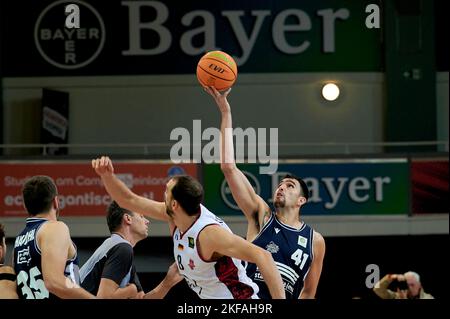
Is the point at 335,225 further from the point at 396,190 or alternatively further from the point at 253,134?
the point at 253,134

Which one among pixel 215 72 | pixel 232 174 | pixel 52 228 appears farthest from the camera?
pixel 215 72

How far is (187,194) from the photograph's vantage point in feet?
17.6

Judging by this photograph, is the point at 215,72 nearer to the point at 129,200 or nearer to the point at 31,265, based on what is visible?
the point at 129,200

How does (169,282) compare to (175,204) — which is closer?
(175,204)

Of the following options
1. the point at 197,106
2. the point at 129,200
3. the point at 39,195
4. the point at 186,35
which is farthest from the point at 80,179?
the point at 39,195

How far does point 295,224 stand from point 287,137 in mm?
10130

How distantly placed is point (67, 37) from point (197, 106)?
265cm

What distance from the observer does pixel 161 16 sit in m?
16.5

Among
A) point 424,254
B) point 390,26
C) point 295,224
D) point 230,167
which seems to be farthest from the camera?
point 390,26

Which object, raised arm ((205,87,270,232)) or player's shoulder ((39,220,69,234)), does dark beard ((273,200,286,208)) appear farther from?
player's shoulder ((39,220,69,234))

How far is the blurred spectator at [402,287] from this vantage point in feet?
23.8

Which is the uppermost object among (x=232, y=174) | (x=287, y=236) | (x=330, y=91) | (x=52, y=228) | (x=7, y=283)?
(x=330, y=91)
